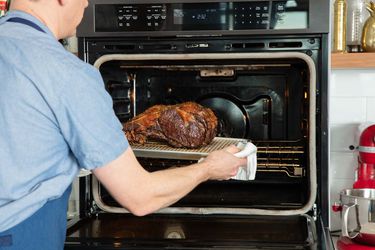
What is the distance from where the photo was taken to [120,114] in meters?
1.59

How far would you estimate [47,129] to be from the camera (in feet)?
3.02

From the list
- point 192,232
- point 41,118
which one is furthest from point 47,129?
point 192,232

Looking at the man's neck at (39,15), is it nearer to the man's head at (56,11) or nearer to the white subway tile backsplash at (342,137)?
the man's head at (56,11)

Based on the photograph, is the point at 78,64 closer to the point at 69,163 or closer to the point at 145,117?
the point at 69,163

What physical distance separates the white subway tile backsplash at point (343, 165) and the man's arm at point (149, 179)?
0.86 m

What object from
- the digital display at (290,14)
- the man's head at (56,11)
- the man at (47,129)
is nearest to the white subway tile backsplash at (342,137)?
the digital display at (290,14)

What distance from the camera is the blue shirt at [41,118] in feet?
2.91

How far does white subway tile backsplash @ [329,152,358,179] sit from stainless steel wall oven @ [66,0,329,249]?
0.49m

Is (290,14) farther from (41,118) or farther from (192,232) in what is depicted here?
(41,118)

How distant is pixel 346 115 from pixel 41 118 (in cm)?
136

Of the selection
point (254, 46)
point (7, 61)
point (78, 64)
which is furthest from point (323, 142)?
point (7, 61)

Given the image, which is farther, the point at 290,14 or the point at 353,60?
the point at 353,60

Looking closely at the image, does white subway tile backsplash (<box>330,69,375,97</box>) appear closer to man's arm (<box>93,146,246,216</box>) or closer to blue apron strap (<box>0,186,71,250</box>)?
man's arm (<box>93,146,246,216</box>)

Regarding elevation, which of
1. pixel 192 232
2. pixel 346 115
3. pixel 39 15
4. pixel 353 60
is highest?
pixel 39 15
